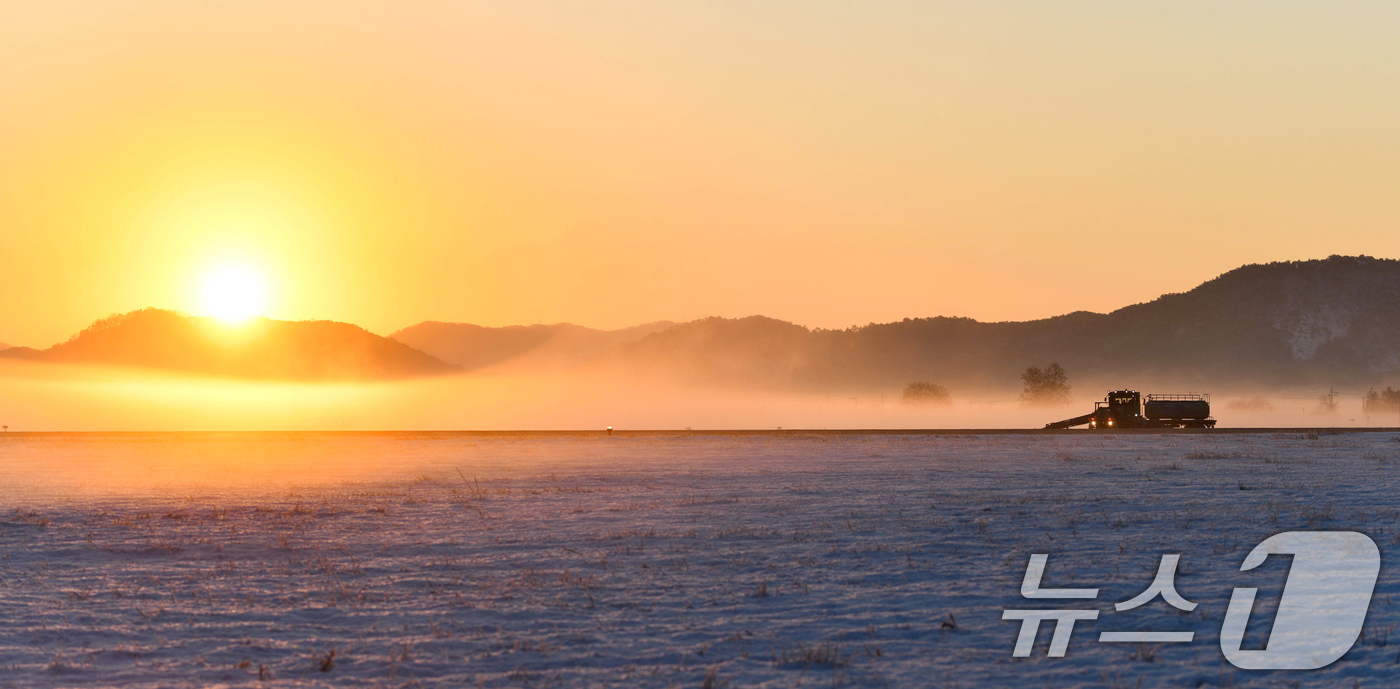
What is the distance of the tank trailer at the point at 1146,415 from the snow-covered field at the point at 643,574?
4578 centimetres

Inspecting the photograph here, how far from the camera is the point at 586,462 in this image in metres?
44.2

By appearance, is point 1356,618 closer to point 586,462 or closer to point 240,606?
point 240,606

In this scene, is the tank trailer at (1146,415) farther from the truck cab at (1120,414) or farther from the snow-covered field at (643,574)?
the snow-covered field at (643,574)

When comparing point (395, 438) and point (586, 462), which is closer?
point (586, 462)

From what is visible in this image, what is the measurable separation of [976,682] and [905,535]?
32.0ft

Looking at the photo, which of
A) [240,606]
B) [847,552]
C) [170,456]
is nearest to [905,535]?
Result: [847,552]

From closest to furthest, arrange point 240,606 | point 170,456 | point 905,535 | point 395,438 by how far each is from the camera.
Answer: point 240,606 → point 905,535 → point 170,456 → point 395,438

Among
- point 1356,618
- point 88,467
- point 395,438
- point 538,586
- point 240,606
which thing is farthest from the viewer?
point 395,438

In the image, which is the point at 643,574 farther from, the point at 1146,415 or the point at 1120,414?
the point at 1146,415

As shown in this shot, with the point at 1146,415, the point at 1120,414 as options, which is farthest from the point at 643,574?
the point at 1146,415

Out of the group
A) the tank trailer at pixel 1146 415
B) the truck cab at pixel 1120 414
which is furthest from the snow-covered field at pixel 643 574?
the truck cab at pixel 1120 414

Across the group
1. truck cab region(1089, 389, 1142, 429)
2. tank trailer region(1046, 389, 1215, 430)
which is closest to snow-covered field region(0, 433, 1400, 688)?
tank trailer region(1046, 389, 1215, 430)

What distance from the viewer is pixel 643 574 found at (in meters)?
17.3

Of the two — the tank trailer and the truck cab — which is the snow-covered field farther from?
the truck cab
